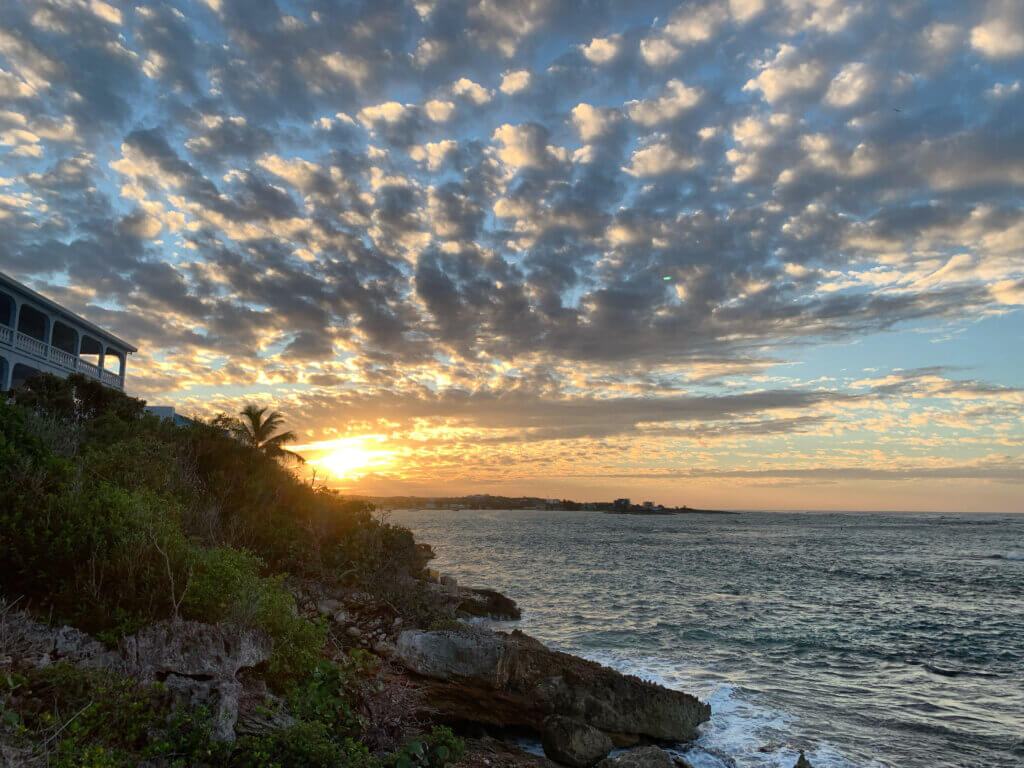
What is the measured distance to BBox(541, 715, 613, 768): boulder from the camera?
1085 cm

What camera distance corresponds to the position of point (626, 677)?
1306cm

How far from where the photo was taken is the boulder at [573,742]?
10852 millimetres

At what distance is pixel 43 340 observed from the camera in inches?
1304

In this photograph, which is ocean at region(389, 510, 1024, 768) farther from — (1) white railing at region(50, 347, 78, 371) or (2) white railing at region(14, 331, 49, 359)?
(1) white railing at region(50, 347, 78, 371)

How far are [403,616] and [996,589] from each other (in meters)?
41.9

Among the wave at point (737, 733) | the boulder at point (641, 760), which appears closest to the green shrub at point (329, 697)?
the boulder at point (641, 760)

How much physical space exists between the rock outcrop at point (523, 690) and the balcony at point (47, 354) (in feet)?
83.5

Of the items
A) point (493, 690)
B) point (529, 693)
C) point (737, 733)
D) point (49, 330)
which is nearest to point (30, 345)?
point (49, 330)

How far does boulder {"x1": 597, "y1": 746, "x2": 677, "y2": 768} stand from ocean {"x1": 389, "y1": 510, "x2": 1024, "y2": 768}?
2.43 metres

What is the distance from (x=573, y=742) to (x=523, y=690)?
1631 mm

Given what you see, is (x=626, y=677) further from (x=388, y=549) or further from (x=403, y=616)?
(x=388, y=549)

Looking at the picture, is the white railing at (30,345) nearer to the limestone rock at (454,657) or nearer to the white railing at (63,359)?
the white railing at (63,359)

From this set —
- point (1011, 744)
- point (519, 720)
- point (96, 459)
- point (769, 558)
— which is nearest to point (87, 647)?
point (96, 459)

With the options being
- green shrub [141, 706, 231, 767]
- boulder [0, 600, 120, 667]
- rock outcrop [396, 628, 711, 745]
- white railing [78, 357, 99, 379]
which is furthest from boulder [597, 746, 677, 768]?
white railing [78, 357, 99, 379]
